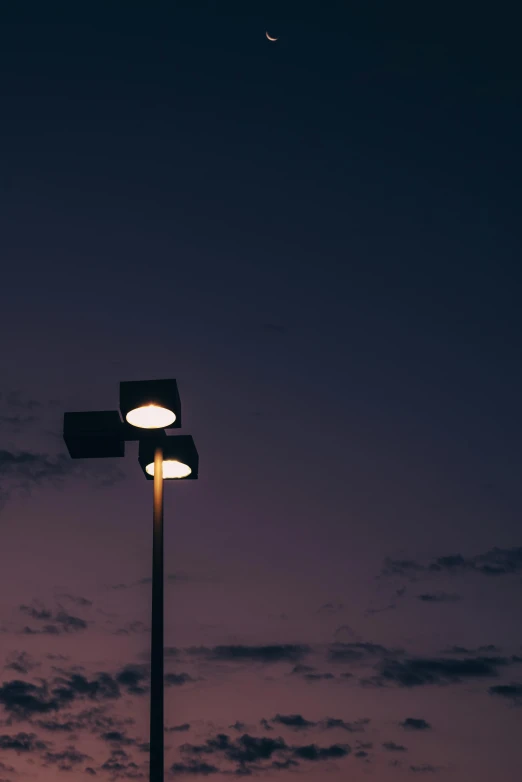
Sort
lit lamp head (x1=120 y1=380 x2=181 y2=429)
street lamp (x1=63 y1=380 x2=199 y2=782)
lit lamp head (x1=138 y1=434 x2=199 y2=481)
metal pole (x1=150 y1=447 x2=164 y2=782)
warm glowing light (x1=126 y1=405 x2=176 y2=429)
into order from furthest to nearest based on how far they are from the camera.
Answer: lit lamp head (x1=138 y1=434 x2=199 y2=481)
warm glowing light (x1=126 y1=405 x2=176 y2=429)
lit lamp head (x1=120 y1=380 x2=181 y2=429)
street lamp (x1=63 y1=380 x2=199 y2=782)
metal pole (x1=150 y1=447 x2=164 y2=782)

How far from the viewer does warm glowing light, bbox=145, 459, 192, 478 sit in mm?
9750

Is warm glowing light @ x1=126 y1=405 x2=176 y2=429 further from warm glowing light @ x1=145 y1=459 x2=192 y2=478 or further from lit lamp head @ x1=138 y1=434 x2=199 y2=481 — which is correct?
warm glowing light @ x1=145 y1=459 x2=192 y2=478

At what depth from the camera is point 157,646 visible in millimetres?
8672

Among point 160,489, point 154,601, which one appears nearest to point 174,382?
point 160,489

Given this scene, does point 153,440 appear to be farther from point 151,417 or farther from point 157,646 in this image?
point 157,646

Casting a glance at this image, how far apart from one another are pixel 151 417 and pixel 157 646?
2157 millimetres

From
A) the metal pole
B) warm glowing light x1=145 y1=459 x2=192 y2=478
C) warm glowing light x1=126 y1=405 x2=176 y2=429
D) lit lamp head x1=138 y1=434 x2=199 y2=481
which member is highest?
warm glowing light x1=126 y1=405 x2=176 y2=429

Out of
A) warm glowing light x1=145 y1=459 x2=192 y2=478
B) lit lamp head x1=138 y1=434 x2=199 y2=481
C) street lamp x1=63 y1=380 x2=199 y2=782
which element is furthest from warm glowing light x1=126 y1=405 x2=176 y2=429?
warm glowing light x1=145 y1=459 x2=192 y2=478

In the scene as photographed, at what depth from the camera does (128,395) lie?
30.3 ft

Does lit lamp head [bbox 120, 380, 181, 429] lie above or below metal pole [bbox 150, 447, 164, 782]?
above

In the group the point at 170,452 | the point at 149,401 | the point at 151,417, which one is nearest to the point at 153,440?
the point at 170,452

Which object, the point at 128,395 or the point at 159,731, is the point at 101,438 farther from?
the point at 159,731

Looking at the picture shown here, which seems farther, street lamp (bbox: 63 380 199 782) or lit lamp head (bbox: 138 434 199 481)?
lit lamp head (bbox: 138 434 199 481)

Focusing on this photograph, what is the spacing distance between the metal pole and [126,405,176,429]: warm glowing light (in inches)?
13.0
